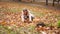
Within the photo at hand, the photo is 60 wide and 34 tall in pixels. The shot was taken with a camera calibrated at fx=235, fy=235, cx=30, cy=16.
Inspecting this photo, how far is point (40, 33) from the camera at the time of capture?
7242mm

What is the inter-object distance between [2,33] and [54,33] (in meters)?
1.58

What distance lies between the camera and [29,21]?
400 inches

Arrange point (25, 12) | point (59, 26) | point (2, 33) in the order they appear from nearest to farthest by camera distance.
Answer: point (2, 33)
point (59, 26)
point (25, 12)

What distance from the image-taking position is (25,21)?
10188 millimetres

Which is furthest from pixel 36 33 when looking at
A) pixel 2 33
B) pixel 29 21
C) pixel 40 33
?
pixel 29 21

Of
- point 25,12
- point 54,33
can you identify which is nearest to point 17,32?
point 54,33

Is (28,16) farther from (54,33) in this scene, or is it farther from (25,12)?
(54,33)

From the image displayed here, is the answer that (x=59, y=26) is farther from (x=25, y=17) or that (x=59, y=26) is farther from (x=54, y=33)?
(x=25, y=17)

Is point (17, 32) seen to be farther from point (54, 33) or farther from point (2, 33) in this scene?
point (54, 33)

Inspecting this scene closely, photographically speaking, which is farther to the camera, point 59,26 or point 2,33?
point 59,26

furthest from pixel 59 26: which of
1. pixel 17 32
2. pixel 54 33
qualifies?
pixel 17 32

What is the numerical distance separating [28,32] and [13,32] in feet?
1.61

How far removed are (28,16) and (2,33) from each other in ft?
10.5

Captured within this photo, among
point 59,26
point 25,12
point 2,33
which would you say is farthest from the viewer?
point 25,12
